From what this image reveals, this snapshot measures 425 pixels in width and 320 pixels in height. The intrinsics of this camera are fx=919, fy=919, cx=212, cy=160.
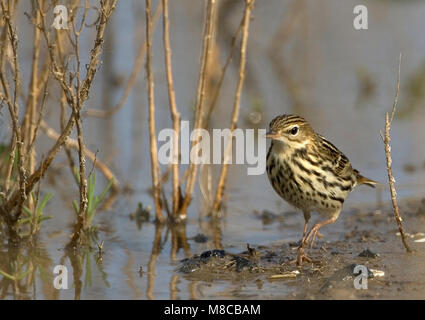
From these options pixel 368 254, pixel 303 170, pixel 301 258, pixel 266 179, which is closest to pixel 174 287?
pixel 301 258

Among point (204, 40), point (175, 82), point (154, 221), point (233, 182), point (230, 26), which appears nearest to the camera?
point (204, 40)

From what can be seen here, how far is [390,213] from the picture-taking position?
34.4ft

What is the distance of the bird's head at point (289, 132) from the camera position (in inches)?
343

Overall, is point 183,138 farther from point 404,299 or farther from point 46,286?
point 404,299

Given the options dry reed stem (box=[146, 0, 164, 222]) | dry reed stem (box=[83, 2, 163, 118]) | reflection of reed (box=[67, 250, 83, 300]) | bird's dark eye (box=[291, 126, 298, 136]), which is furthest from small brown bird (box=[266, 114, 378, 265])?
dry reed stem (box=[83, 2, 163, 118])

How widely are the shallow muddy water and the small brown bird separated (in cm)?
53

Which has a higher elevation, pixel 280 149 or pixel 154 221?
pixel 280 149

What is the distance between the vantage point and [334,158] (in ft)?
29.6

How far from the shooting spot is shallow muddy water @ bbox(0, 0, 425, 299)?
313 inches

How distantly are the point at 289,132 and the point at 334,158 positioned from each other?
1.95 ft

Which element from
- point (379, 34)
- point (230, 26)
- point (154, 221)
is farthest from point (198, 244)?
point (379, 34)

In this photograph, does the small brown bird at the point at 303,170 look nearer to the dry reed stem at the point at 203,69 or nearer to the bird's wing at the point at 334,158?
the bird's wing at the point at 334,158

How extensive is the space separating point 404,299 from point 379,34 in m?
11.6

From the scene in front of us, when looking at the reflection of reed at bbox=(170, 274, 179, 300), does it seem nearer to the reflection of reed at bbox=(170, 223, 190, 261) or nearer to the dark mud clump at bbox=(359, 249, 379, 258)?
the reflection of reed at bbox=(170, 223, 190, 261)
